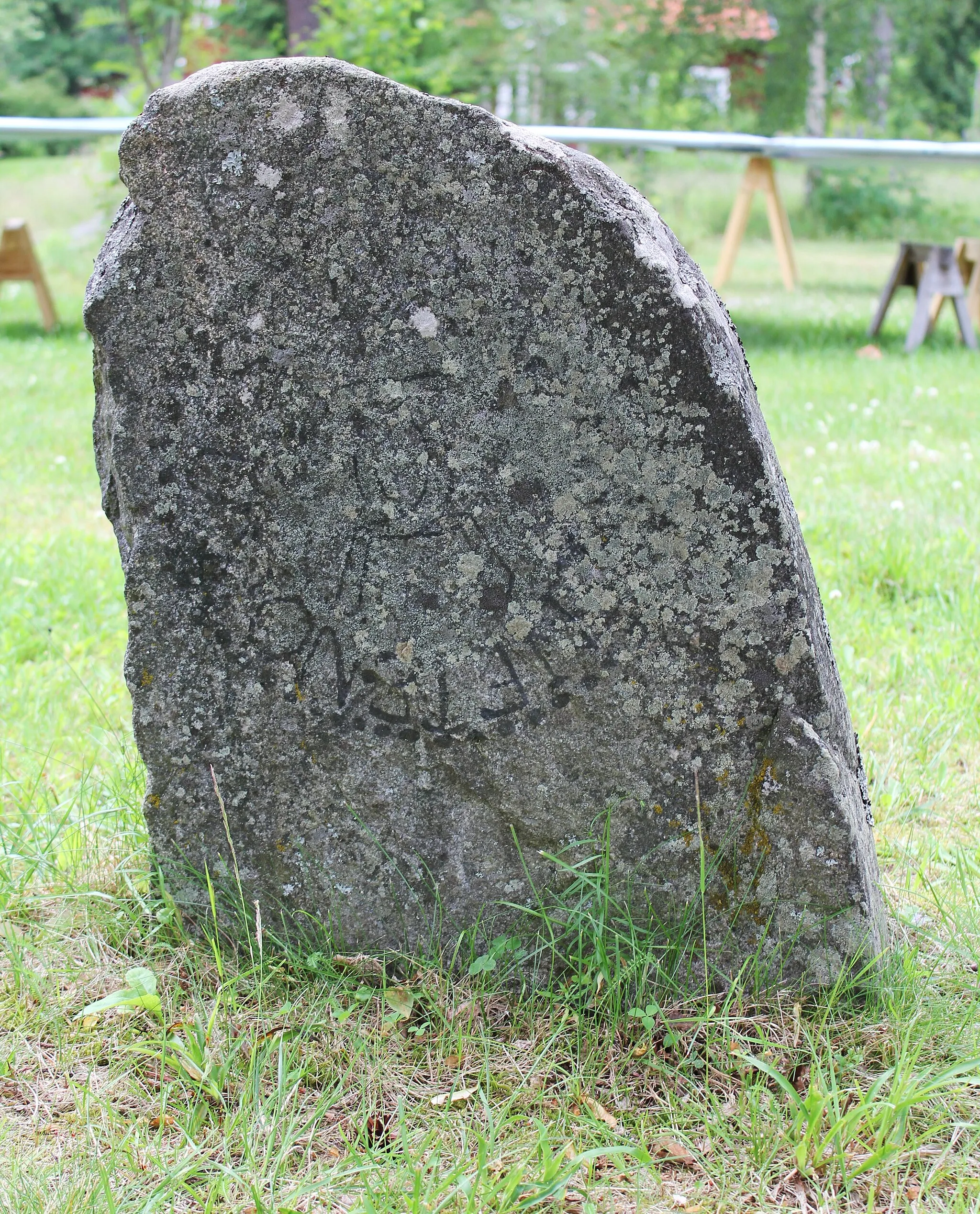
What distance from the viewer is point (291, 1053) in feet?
5.76

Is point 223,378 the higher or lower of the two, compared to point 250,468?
higher

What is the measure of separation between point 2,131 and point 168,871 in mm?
7786

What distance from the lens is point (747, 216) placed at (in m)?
10.5

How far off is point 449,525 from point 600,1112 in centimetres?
94

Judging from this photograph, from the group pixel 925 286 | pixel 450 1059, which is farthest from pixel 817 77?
pixel 450 1059

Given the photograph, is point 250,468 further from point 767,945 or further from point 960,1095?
point 960,1095

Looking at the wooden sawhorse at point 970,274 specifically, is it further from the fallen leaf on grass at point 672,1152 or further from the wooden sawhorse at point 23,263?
the fallen leaf on grass at point 672,1152

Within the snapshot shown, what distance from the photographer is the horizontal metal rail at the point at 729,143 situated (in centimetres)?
794

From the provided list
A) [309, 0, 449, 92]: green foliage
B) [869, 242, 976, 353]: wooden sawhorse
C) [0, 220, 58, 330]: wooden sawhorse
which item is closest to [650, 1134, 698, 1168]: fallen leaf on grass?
[869, 242, 976, 353]: wooden sawhorse

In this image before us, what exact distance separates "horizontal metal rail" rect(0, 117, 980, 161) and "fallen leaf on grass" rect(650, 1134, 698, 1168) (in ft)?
24.9

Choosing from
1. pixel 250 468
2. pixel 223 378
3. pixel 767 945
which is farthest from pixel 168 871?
pixel 767 945

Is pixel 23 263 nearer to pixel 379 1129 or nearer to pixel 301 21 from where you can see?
pixel 301 21

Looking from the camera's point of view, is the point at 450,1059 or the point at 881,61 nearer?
the point at 450,1059

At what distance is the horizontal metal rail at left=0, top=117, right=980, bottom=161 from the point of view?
794 cm
